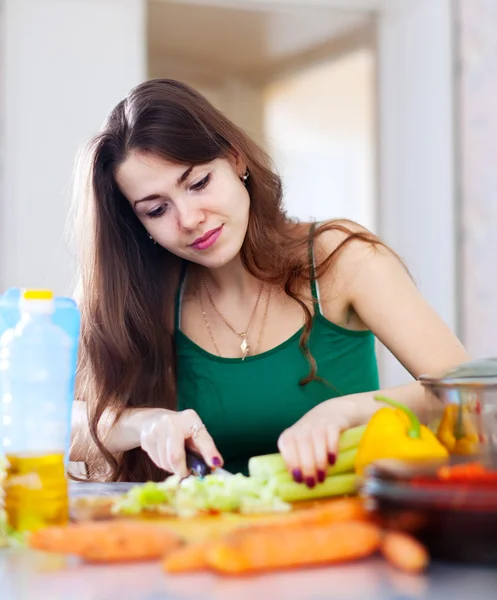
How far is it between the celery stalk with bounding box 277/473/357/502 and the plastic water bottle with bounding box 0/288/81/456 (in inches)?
11.4

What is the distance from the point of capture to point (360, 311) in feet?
6.02

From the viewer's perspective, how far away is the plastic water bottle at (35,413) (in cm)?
99

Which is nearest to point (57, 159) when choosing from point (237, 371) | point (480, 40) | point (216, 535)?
point (480, 40)

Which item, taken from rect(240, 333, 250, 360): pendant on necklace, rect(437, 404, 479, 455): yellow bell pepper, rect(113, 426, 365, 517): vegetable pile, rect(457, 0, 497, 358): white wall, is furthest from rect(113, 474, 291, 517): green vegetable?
rect(457, 0, 497, 358): white wall

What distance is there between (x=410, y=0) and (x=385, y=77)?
1.35ft

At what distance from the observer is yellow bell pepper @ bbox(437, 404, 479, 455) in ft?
3.21

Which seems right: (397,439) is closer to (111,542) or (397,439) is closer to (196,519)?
(196,519)

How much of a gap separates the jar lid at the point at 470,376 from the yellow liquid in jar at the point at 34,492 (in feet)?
1.48

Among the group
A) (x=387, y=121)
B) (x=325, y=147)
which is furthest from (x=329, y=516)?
(x=325, y=147)

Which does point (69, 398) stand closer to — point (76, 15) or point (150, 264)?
point (150, 264)

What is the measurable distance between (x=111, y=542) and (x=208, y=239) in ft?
3.10

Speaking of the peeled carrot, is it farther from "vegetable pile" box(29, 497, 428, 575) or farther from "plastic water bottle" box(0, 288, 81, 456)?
"plastic water bottle" box(0, 288, 81, 456)

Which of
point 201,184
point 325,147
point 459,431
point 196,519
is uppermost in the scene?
point 325,147

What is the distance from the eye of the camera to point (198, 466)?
1295 millimetres
